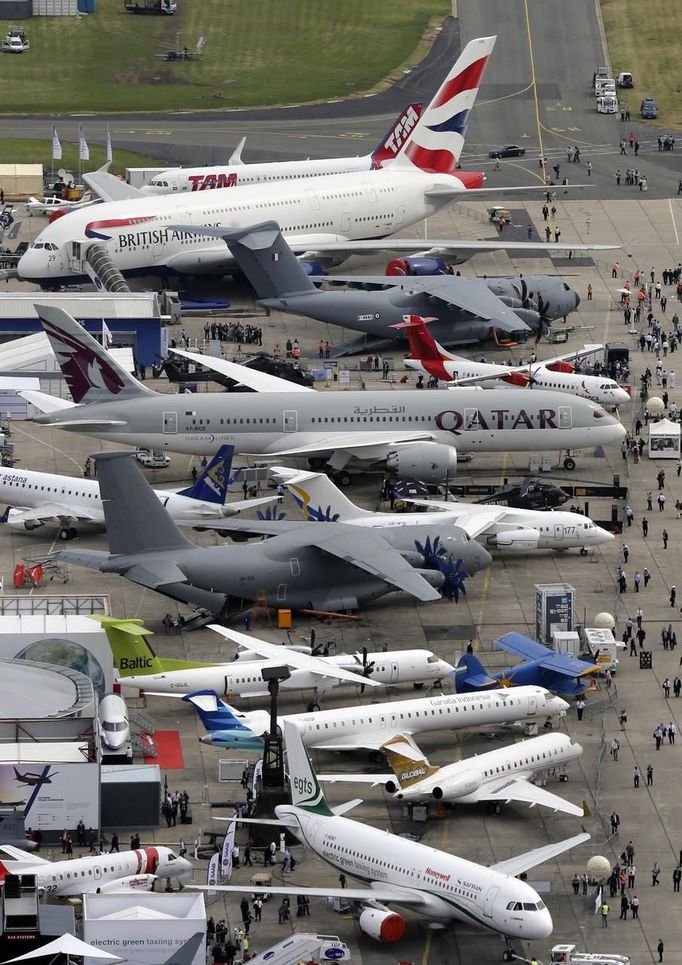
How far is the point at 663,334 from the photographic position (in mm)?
157625

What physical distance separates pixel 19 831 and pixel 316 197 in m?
86.2

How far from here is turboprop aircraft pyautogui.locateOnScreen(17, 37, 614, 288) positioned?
160625 mm

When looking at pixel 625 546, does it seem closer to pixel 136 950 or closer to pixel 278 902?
pixel 278 902

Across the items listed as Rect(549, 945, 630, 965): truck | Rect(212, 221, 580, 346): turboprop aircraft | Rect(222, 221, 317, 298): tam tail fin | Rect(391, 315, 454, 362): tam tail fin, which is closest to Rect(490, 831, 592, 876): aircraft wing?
Rect(549, 945, 630, 965): truck

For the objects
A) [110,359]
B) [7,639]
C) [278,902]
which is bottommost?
[278,902]

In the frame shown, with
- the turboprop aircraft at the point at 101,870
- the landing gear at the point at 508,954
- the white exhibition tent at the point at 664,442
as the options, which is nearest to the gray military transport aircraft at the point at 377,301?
the white exhibition tent at the point at 664,442

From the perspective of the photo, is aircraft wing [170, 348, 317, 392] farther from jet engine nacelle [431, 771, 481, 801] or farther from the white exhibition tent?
jet engine nacelle [431, 771, 481, 801]

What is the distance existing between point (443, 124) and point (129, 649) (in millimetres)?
83999

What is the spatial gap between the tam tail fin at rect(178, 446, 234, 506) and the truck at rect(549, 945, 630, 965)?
137 ft

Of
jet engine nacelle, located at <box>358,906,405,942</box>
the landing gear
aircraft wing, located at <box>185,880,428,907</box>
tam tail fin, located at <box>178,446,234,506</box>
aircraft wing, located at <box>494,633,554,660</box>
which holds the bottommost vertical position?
the landing gear


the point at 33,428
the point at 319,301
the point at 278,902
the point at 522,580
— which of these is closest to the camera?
the point at 278,902

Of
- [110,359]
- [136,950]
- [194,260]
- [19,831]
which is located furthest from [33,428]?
[136,950]

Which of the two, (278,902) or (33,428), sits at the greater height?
(33,428)

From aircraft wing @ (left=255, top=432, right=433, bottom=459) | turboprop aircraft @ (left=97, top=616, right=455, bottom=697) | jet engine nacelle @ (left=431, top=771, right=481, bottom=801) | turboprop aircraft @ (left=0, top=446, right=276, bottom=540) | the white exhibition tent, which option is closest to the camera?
jet engine nacelle @ (left=431, top=771, right=481, bottom=801)
